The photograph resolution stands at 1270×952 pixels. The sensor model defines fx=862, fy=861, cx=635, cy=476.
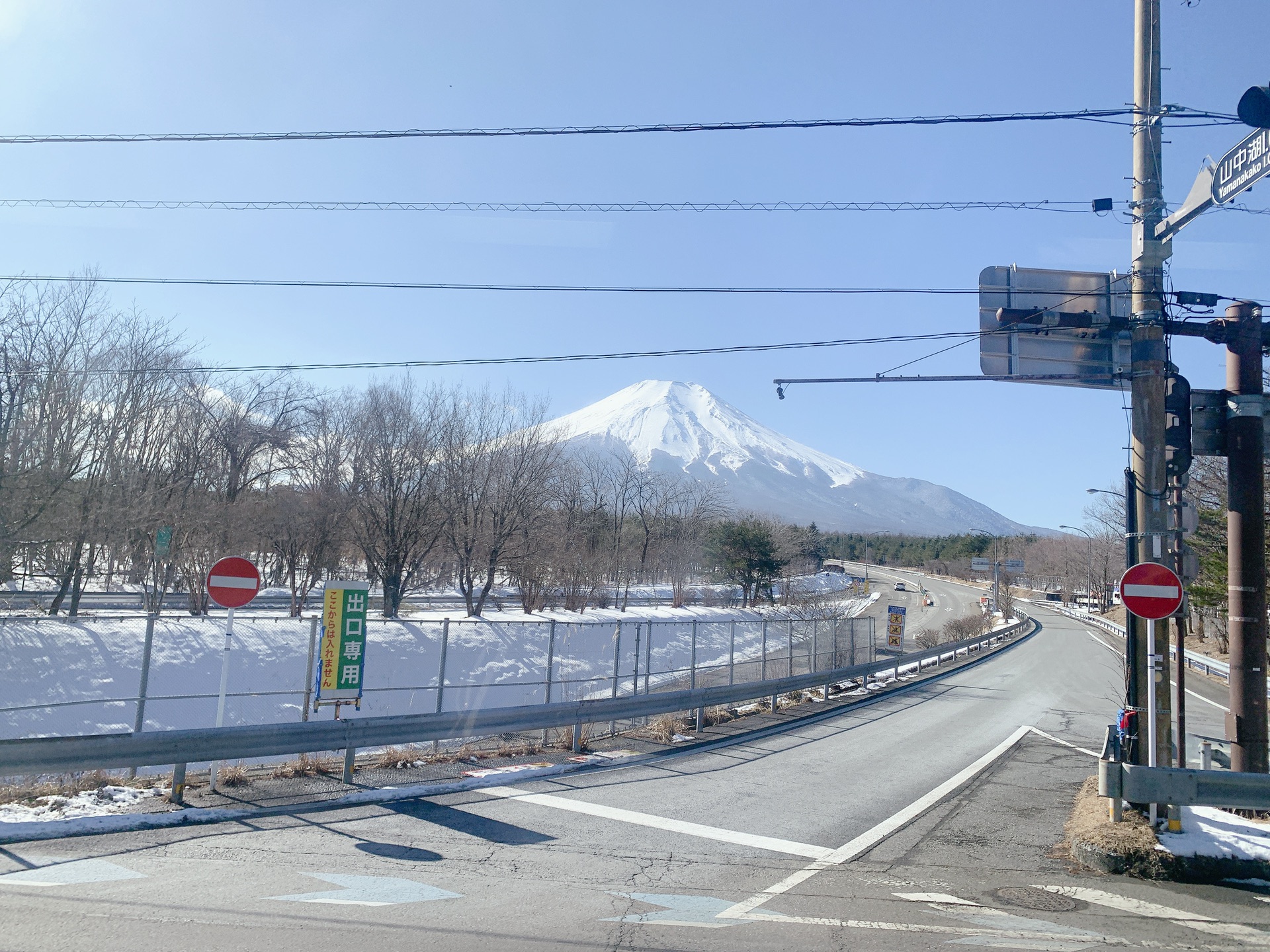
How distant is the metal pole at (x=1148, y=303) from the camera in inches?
366

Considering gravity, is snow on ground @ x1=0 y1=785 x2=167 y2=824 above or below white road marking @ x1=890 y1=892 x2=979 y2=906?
below

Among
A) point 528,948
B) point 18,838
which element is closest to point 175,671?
point 18,838

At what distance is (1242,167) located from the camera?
8211mm

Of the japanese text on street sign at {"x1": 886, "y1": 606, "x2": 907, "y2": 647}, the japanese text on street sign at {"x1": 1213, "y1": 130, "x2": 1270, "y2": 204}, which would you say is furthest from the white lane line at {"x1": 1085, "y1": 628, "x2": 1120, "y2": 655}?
the japanese text on street sign at {"x1": 1213, "y1": 130, "x2": 1270, "y2": 204}

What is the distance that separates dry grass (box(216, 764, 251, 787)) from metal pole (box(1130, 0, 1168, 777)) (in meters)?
9.99

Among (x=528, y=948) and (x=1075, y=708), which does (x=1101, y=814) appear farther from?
(x=1075, y=708)

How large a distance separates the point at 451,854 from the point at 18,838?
141 inches

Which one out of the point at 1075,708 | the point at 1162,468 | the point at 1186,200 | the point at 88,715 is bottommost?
the point at 88,715

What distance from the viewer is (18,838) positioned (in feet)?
23.7

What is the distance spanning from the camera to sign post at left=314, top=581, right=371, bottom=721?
1158 centimetres


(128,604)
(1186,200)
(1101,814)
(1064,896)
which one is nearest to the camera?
(1064,896)

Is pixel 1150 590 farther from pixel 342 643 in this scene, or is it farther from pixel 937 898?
pixel 342 643

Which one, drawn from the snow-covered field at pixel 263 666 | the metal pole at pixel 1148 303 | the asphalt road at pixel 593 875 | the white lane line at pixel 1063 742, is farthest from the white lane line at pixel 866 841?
the snow-covered field at pixel 263 666

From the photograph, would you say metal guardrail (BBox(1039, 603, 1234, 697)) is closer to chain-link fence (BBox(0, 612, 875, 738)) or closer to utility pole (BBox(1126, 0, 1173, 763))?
utility pole (BBox(1126, 0, 1173, 763))
